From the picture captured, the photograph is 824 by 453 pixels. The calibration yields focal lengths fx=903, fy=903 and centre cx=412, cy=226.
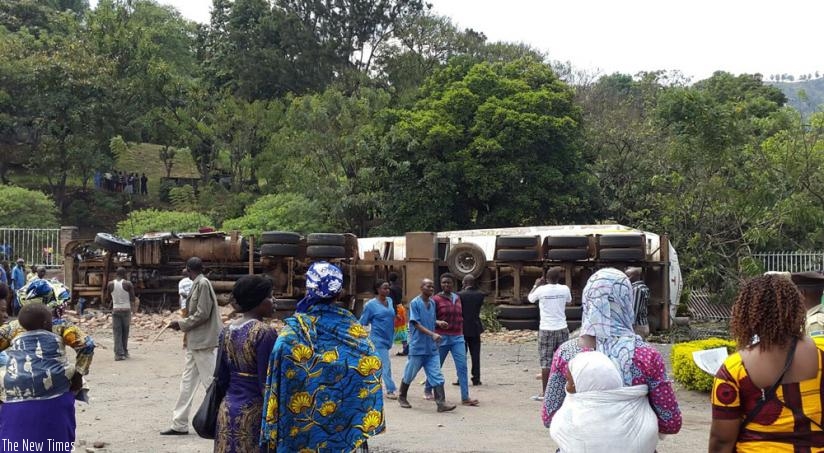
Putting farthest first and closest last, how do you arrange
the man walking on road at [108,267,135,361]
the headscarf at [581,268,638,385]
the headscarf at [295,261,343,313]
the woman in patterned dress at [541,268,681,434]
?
the man walking on road at [108,267,135,361]
the headscarf at [295,261,343,313]
the headscarf at [581,268,638,385]
the woman in patterned dress at [541,268,681,434]

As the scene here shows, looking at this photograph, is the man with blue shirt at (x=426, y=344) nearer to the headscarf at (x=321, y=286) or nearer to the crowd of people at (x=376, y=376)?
the crowd of people at (x=376, y=376)

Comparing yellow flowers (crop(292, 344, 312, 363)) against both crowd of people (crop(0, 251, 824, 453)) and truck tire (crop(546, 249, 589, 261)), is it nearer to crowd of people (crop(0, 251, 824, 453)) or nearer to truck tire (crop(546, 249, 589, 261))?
crowd of people (crop(0, 251, 824, 453))

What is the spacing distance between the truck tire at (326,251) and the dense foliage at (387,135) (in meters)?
7.97

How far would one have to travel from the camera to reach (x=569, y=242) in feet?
61.3

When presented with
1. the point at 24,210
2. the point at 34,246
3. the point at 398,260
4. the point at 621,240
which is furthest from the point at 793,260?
the point at 24,210

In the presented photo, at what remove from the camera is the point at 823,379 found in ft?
12.7

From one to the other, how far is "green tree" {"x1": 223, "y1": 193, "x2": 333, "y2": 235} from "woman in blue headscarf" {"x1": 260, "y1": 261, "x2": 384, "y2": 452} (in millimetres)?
22994

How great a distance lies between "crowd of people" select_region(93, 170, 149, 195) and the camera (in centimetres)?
3992

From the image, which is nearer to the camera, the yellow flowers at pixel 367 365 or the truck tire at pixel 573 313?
the yellow flowers at pixel 367 365

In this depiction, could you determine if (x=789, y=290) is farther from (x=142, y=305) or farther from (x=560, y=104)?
(x=560, y=104)

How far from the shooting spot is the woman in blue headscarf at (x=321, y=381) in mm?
4945

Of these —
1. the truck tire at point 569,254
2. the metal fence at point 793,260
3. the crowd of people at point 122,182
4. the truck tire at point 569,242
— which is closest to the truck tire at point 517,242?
the truck tire at point 569,242

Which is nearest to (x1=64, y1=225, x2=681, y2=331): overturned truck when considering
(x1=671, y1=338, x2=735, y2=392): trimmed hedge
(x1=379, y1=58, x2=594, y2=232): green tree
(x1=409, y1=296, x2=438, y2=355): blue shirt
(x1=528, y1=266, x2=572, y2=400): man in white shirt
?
(x1=671, y1=338, x2=735, y2=392): trimmed hedge

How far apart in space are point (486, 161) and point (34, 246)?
516 inches
